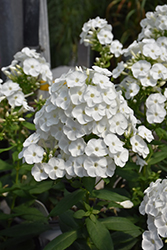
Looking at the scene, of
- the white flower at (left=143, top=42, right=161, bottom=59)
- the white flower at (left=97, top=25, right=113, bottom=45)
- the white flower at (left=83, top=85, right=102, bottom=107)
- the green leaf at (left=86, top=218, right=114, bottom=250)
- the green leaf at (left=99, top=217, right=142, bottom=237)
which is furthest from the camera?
the white flower at (left=97, top=25, right=113, bottom=45)

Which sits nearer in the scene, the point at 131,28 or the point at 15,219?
the point at 15,219

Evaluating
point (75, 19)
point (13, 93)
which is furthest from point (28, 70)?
point (75, 19)

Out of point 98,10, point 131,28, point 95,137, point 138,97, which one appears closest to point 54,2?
point 98,10

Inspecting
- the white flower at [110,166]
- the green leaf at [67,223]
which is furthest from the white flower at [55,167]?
the green leaf at [67,223]

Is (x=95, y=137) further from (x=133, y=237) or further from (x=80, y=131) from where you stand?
(x=133, y=237)

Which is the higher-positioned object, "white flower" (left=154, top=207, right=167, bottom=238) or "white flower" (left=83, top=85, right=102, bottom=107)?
"white flower" (left=83, top=85, right=102, bottom=107)

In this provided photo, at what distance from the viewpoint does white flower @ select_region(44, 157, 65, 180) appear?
90cm

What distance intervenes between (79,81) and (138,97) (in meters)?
0.48

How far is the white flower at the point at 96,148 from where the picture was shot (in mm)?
868

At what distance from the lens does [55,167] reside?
914 millimetres

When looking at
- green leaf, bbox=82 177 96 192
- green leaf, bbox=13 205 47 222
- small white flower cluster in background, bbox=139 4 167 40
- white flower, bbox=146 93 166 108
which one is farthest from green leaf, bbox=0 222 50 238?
small white flower cluster in background, bbox=139 4 167 40

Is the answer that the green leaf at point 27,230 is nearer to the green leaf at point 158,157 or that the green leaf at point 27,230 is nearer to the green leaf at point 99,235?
the green leaf at point 99,235

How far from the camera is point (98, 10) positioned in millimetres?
4453

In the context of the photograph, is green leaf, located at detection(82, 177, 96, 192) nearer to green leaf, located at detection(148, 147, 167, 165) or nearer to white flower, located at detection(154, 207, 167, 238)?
white flower, located at detection(154, 207, 167, 238)
